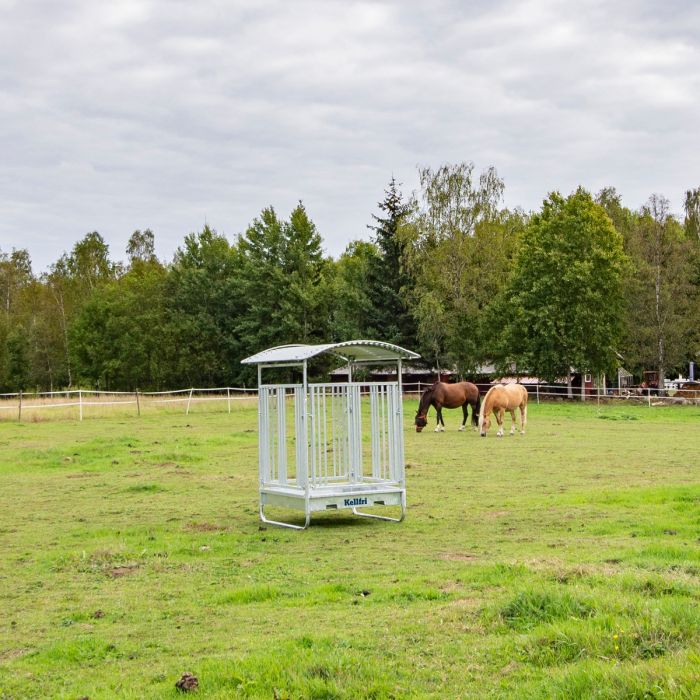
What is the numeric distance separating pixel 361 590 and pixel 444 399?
2204 centimetres

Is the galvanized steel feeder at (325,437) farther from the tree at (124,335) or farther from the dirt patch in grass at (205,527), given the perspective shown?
the tree at (124,335)

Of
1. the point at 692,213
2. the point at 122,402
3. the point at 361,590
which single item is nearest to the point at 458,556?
the point at 361,590

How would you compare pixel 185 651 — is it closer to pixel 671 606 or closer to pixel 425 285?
pixel 671 606

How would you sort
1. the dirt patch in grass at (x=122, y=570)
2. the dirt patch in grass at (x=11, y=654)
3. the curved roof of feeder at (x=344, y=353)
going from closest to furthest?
the dirt patch in grass at (x=11, y=654), the dirt patch in grass at (x=122, y=570), the curved roof of feeder at (x=344, y=353)

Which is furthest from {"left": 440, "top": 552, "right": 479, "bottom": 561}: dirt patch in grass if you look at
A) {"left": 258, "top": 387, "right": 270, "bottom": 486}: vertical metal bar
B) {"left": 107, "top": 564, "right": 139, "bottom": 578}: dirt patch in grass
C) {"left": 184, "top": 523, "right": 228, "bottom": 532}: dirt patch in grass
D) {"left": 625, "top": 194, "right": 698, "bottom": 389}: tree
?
{"left": 625, "top": 194, "right": 698, "bottom": 389}: tree

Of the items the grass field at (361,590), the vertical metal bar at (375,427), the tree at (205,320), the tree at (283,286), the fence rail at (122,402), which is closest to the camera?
→ the grass field at (361,590)

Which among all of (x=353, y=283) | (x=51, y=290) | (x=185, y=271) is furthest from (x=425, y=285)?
(x=51, y=290)

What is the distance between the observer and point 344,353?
509 inches

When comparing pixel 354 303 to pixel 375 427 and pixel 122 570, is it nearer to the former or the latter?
pixel 375 427

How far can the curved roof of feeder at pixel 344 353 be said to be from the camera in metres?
11.5

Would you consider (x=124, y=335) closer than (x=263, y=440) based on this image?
No

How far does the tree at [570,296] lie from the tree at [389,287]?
25.6 feet

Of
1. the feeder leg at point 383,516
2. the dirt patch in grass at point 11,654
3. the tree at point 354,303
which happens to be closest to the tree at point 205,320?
the tree at point 354,303

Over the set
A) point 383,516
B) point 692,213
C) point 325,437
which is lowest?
point 383,516
